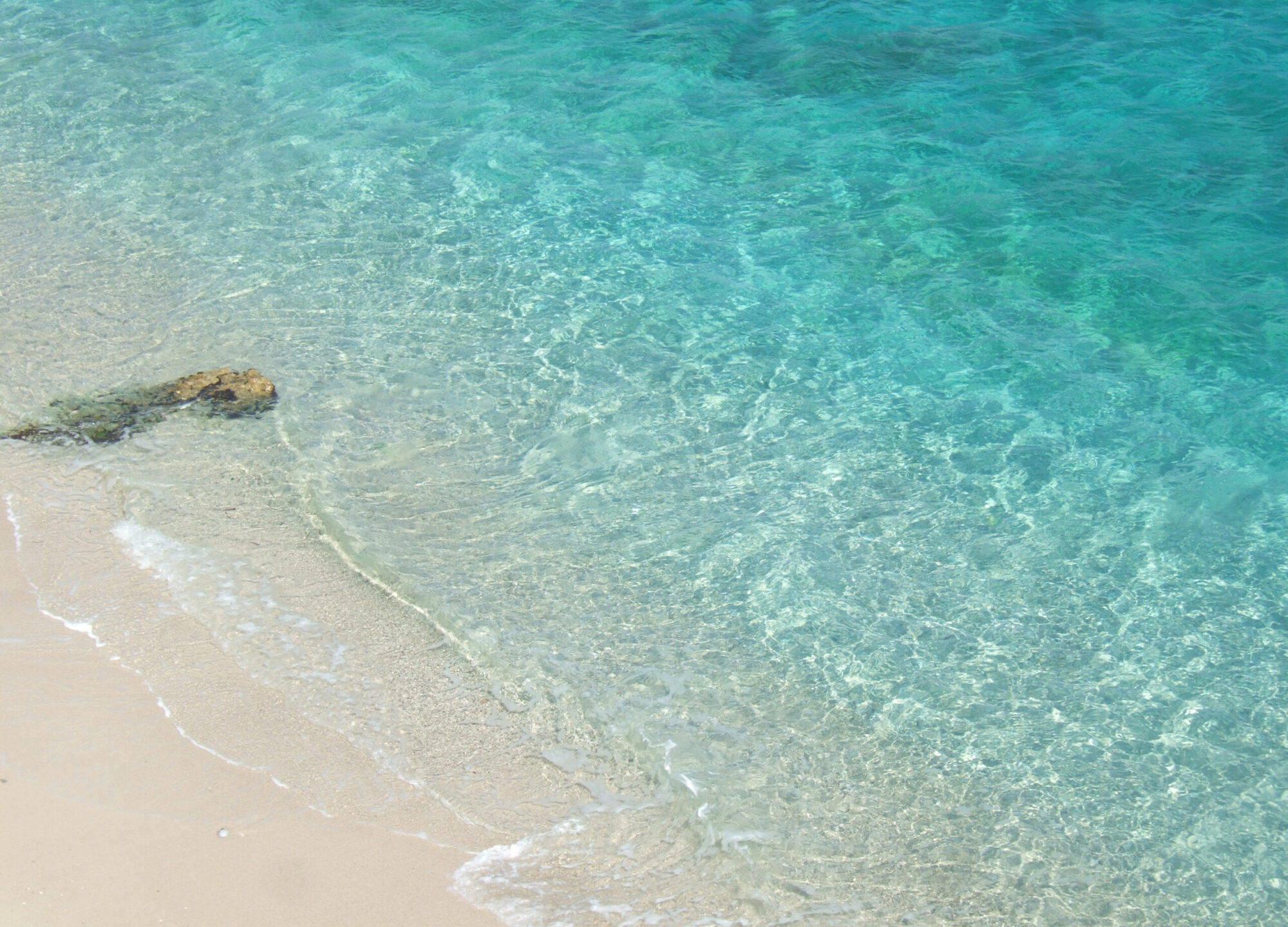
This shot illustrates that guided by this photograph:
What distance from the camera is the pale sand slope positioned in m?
5.57

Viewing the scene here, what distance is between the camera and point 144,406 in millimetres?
9242

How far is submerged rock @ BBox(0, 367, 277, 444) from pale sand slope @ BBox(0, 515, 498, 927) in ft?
8.61

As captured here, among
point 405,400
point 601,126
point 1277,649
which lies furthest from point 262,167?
point 1277,649

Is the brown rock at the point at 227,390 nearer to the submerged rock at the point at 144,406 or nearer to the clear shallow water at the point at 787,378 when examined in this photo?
the submerged rock at the point at 144,406

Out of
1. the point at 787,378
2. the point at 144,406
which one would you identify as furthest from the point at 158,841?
the point at 787,378

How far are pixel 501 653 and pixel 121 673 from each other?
2.36 m

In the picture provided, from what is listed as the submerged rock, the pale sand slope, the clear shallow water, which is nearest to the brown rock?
the submerged rock

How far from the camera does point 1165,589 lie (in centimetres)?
791

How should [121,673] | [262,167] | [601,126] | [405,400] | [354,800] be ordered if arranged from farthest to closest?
[601,126] → [262,167] → [405,400] → [121,673] → [354,800]

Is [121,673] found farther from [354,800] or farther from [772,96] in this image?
[772,96]

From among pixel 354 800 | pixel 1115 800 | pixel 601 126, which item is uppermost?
pixel 601 126

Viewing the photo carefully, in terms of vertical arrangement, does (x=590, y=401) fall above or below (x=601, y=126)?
below


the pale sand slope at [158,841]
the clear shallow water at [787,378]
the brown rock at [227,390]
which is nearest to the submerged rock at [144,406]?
the brown rock at [227,390]

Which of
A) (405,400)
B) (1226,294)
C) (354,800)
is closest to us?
(354,800)
